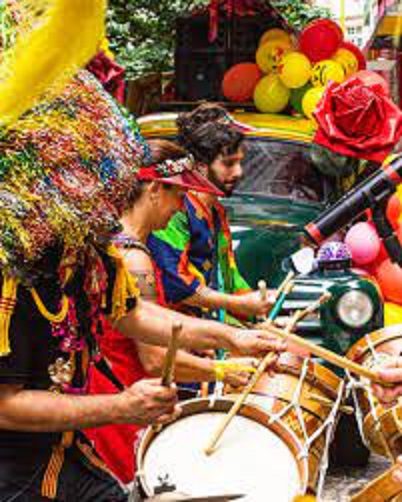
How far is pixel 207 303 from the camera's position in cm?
421

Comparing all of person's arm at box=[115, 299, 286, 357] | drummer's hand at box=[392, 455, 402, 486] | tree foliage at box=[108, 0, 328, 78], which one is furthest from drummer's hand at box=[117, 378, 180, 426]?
tree foliage at box=[108, 0, 328, 78]

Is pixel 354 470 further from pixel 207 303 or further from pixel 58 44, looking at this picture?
pixel 58 44

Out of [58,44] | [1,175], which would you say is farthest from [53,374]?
[58,44]

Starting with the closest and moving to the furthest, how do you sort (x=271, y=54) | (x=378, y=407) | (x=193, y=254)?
(x=378, y=407) < (x=193, y=254) < (x=271, y=54)

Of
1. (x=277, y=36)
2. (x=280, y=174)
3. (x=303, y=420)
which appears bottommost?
(x=303, y=420)

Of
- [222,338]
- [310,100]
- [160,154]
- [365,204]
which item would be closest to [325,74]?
[310,100]

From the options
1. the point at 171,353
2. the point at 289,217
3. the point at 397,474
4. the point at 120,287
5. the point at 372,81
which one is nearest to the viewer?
the point at 171,353

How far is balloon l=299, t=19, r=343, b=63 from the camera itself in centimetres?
765

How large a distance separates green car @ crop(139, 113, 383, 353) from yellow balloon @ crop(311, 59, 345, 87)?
41 cm

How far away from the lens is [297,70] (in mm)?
7422

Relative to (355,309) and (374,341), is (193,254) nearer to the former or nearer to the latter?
(374,341)

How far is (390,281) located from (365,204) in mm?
1718

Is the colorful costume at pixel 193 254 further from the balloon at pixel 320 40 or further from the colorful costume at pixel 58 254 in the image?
the balloon at pixel 320 40

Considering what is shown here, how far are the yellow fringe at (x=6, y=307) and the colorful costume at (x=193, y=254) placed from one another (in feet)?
5.45
